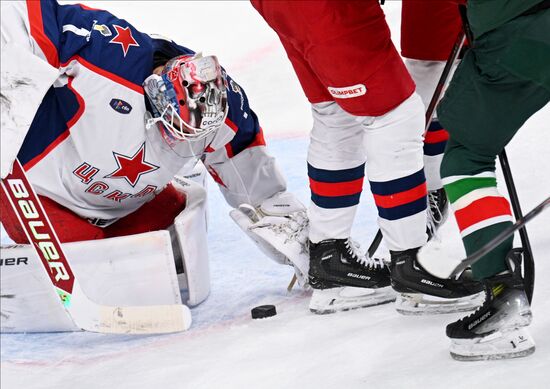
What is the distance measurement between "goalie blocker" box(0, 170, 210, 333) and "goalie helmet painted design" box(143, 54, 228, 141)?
273 millimetres

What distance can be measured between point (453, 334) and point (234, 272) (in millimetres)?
1123

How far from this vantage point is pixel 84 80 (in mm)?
2160

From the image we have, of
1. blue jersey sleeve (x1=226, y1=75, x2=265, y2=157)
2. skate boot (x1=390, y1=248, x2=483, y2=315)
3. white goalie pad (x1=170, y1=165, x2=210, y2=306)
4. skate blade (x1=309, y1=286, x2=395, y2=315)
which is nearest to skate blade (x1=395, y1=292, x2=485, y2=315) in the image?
skate boot (x1=390, y1=248, x2=483, y2=315)

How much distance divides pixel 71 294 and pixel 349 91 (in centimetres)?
85

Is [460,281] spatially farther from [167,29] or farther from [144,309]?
[167,29]

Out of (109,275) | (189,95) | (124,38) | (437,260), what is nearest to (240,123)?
(189,95)

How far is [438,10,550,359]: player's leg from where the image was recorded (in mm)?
1424

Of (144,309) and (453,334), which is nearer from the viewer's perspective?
(453,334)

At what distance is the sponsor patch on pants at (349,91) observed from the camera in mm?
1667

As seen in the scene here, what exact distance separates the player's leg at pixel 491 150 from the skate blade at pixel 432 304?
31 cm

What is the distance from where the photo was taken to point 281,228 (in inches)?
90.4

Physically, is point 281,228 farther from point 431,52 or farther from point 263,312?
point 431,52

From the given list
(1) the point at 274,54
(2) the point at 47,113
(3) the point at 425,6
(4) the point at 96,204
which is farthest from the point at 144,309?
(1) the point at 274,54

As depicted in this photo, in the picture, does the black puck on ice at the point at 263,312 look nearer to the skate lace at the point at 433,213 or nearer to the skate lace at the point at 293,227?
the skate lace at the point at 293,227
